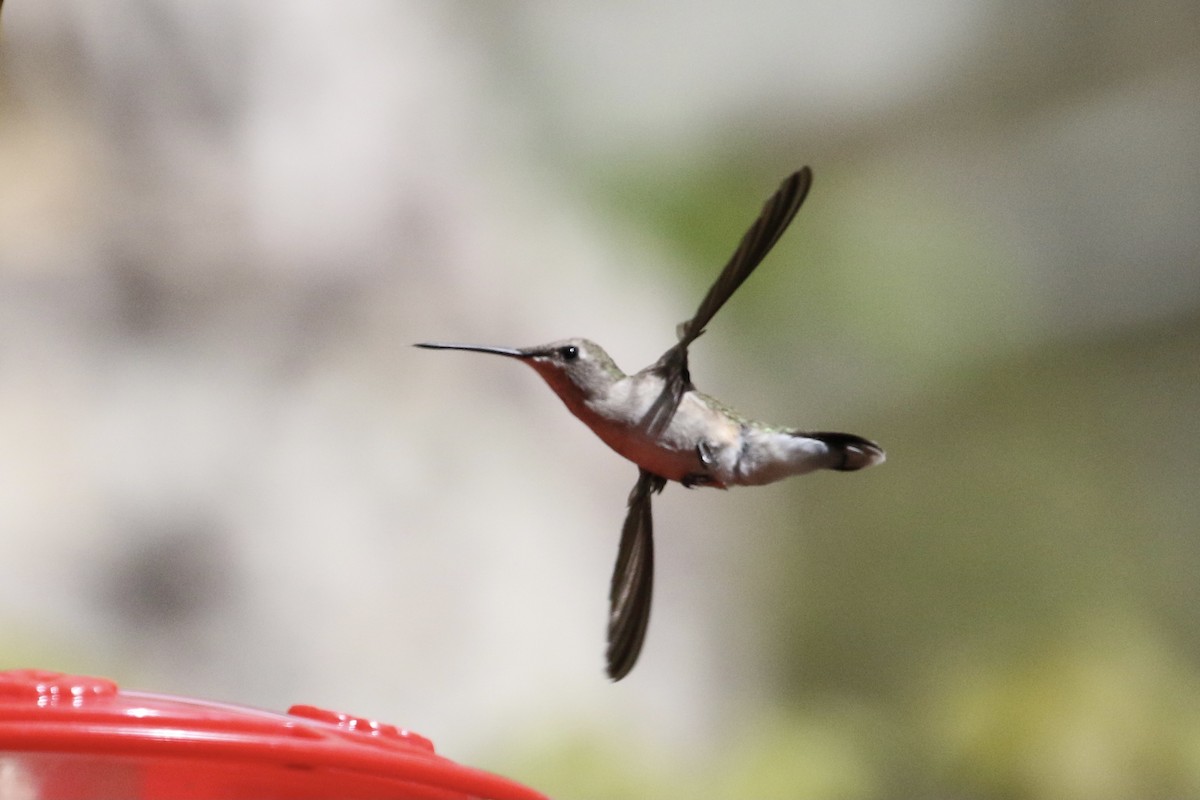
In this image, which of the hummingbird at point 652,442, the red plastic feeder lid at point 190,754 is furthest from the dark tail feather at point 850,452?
the red plastic feeder lid at point 190,754

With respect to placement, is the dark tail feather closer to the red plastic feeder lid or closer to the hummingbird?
the hummingbird

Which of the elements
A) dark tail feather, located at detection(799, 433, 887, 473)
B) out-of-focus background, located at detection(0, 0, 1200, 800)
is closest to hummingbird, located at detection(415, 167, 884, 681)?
dark tail feather, located at detection(799, 433, 887, 473)

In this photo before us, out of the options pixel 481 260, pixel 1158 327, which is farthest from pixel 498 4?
pixel 1158 327

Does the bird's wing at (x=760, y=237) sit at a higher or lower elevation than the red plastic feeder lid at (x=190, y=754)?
higher

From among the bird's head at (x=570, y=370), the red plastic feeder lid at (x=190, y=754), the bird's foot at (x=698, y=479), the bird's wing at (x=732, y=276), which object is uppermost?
the bird's wing at (x=732, y=276)

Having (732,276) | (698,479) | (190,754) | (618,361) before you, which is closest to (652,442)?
(698,479)

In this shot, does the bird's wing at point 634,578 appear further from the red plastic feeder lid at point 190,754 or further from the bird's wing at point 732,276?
the red plastic feeder lid at point 190,754

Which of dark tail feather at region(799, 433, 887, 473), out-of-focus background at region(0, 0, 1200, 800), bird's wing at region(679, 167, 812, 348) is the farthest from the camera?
out-of-focus background at region(0, 0, 1200, 800)

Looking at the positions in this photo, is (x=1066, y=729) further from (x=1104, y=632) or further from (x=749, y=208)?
(x=749, y=208)
